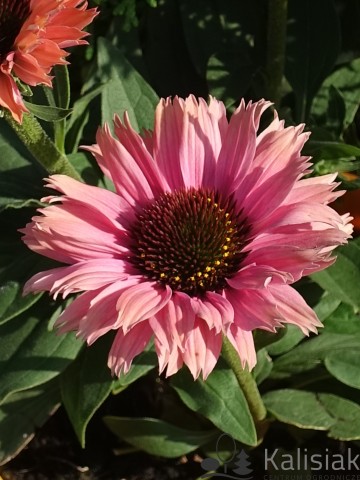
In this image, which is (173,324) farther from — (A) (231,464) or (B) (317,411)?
(A) (231,464)

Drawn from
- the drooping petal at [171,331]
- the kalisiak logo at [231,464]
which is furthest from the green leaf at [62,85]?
the kalisiak logo at [231,464]

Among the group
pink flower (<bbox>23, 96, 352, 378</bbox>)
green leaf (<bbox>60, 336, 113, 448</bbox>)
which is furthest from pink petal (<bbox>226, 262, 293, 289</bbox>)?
green leaf (<bbox>60, 336, 113, 448</bbox>)

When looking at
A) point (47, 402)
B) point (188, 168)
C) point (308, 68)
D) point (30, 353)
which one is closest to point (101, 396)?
point (30, 353)

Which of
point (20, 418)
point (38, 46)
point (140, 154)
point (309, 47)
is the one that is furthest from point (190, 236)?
point (309, 47)

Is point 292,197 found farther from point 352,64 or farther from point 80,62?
point 80,62

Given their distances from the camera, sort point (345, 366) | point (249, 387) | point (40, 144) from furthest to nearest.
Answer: point (345, 366) → point (249, 387) → point (40, 144)

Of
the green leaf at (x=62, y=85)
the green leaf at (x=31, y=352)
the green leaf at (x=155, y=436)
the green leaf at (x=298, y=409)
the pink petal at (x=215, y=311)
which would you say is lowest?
the green leaf at (x=155, y=436)

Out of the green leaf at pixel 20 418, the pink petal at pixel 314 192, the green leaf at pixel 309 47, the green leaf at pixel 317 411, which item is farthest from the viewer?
the green leaf at pixel 309 47

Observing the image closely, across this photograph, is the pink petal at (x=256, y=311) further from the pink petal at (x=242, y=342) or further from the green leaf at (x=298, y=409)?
the green leaf at (x=298, y=409)
